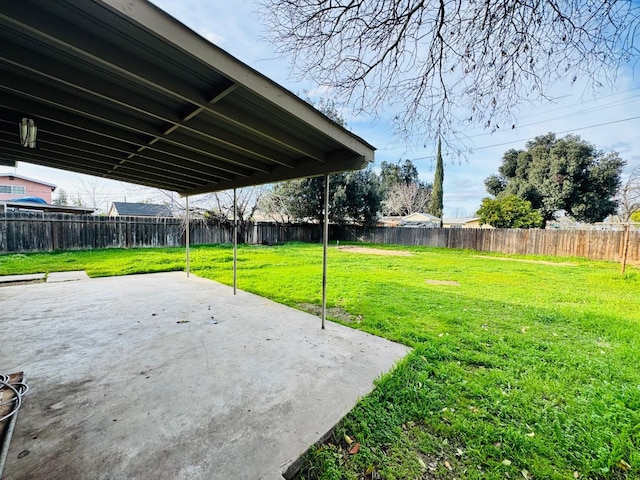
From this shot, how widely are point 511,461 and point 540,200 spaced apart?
737 inches

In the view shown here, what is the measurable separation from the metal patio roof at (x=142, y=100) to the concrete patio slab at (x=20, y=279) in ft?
8.71

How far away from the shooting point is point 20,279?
5312mm

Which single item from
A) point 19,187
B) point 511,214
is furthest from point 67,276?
point 19,187

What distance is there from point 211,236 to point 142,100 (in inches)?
461

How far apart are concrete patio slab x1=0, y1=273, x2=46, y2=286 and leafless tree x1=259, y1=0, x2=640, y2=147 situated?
6.37 meters

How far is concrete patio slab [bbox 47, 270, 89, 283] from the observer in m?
5.40

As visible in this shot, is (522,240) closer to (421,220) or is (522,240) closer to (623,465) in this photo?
(421,220)

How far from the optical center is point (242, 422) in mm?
1645

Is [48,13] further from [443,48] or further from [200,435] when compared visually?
[443,48]

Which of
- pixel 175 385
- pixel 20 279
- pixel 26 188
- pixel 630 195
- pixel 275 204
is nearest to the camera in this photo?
pixel 175 385

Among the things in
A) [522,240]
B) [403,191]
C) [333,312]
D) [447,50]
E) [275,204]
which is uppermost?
Answer: [403,191]

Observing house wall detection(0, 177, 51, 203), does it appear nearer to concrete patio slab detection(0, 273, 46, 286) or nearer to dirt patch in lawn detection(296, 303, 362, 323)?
concrete patio slab detection(0, 273, 46, 286)

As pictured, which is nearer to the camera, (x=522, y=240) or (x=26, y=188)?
(x=522, y=240)

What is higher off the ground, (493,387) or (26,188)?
(26,188)
